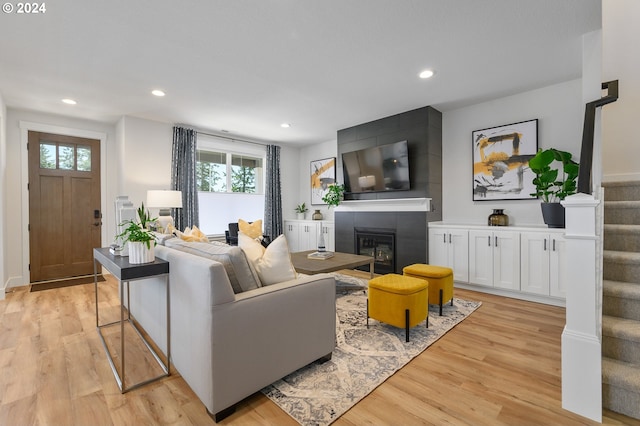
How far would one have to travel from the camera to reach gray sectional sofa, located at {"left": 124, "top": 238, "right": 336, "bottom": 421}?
1.50 meters

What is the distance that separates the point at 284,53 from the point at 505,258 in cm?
339

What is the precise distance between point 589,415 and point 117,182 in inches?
240

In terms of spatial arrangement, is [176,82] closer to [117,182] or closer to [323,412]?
[117,182]

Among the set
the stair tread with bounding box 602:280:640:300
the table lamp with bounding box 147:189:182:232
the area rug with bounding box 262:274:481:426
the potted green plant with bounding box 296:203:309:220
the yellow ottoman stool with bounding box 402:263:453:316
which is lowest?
the area rug with bounding box 262:274:481:426

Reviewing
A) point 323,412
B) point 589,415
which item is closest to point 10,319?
point 323,412

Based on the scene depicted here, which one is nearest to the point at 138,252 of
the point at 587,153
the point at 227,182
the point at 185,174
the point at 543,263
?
the point at 587,153

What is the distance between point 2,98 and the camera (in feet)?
12.1

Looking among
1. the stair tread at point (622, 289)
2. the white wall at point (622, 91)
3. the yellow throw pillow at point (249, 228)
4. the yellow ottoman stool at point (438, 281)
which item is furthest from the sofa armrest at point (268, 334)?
the white wall at point (622, 91)

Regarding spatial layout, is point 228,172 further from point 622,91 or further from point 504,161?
point 622,91

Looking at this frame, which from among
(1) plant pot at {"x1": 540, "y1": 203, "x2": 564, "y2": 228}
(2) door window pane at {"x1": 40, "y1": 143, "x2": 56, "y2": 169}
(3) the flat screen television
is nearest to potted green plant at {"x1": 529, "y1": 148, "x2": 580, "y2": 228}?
(1) plant pot at {"x1": 540, "y1": 203, "x2": 564, "y2": 228}

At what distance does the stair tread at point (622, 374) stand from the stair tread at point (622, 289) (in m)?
0.40

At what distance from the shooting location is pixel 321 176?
252 inches

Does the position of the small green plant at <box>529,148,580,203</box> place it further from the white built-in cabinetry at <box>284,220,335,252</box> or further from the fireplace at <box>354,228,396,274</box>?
the white built-in cabinetry at <box>284,220,335,252</box>

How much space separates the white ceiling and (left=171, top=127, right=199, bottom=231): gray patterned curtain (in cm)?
79
